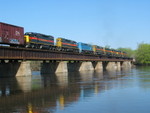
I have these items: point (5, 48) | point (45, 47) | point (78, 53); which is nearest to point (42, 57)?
point (45, 47)

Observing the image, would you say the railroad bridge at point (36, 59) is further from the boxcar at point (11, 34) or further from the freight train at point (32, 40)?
the freight train at point (32, 40)

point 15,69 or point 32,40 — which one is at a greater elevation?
point 32,40

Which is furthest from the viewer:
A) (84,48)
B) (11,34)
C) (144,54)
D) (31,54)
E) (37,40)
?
(144,54)

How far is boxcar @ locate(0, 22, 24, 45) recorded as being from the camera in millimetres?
43125

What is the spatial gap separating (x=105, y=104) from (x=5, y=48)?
29.1 metres

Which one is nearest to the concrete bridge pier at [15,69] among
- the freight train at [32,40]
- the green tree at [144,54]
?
the freight train at [32,40]

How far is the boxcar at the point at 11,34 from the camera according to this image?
43125 mm

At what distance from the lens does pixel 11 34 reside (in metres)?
45.7

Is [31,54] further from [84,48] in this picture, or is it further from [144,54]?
[144,54]

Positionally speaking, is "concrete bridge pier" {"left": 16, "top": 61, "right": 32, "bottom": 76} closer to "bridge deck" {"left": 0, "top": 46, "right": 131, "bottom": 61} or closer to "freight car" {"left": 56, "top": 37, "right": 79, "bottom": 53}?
"bridge deck" {"left": 0, "top": 46, "right": 131, "bottom": 61}

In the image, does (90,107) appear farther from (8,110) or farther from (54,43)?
(54,43)

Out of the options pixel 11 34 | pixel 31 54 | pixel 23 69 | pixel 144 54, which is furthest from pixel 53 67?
pixel 144 54

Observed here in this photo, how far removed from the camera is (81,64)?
87.8 m

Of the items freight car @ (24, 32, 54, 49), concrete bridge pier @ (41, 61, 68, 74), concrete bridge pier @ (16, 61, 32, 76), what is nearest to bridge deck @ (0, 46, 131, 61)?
concrete bridge pier @ (16, 61, 32, 76)
